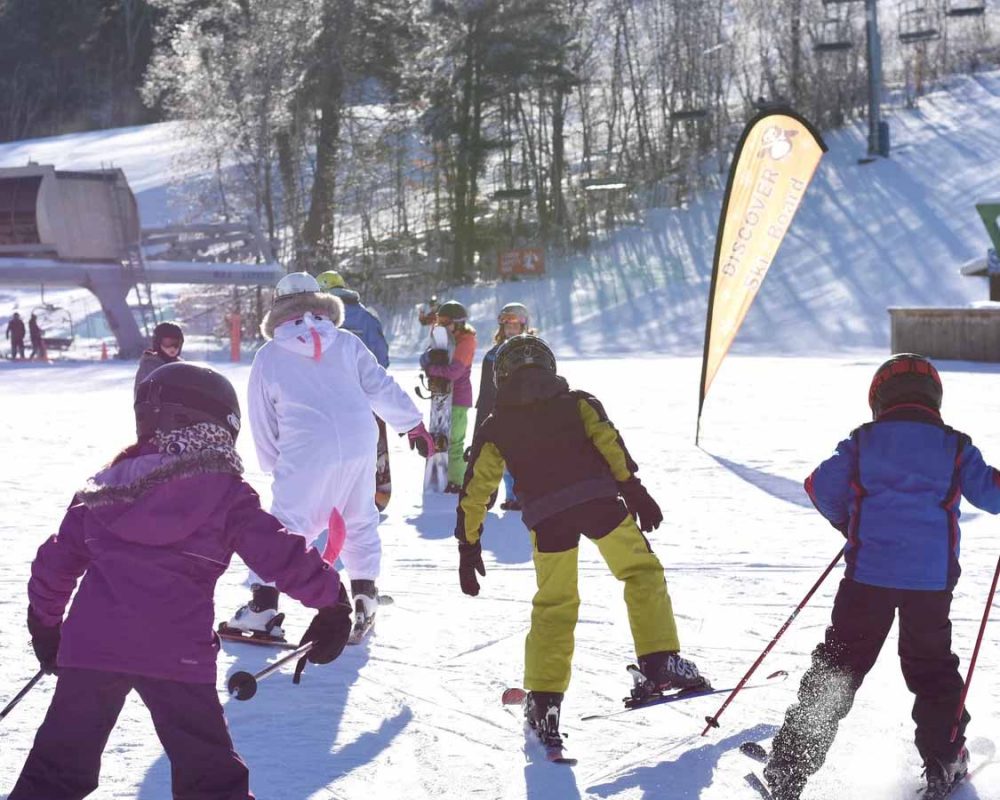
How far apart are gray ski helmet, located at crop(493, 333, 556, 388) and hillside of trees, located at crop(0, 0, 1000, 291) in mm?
29624

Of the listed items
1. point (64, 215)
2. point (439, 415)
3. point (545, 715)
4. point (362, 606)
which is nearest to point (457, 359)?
point (439, 415)

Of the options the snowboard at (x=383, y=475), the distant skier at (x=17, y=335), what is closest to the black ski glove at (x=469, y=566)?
the snowboard at (x=383, y=475)

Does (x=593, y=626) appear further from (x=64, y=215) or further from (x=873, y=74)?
(x=873, y=74)

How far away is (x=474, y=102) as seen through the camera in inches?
1469

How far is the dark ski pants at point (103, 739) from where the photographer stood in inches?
113

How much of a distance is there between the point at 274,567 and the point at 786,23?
44.7 metres

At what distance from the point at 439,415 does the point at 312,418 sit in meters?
4.28

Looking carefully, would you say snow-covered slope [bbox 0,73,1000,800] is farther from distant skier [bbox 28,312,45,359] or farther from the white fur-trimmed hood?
Result: distant skier [bbox 28,312,45,359]

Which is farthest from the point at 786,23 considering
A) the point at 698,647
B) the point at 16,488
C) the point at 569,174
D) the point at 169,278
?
the point at 698,647

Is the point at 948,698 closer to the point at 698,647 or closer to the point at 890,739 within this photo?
the point at 890,739

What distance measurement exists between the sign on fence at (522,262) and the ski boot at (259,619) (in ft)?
99.2

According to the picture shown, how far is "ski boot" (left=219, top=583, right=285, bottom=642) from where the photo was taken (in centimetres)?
549

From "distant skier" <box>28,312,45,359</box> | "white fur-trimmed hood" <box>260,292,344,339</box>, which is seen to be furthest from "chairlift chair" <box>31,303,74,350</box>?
"white fur-trimmed hood" <box>260,292,344,339</box>

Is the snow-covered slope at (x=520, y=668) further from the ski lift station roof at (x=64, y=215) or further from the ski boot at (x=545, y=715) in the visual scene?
the ski lift station roof at (x=64, y=215)
